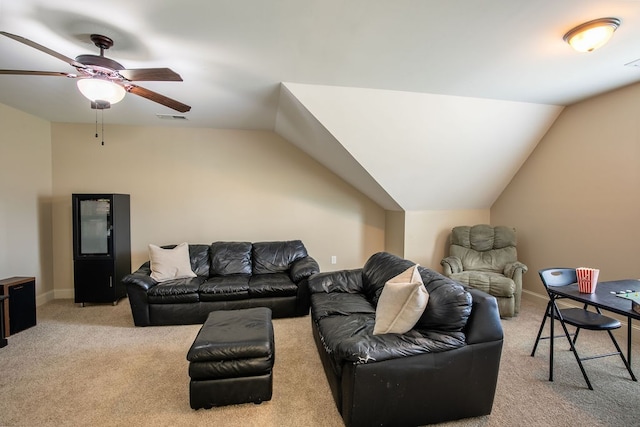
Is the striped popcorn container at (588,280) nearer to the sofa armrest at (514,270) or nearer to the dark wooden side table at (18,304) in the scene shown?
the sofa armrest at (514,270)

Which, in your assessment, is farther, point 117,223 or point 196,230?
point 196,230

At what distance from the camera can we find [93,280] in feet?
12.8

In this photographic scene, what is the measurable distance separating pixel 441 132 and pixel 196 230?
376 cm

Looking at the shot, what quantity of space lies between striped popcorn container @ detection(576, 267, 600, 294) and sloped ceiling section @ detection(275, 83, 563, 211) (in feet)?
6.49

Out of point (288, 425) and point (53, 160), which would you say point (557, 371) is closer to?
point (288, 425)

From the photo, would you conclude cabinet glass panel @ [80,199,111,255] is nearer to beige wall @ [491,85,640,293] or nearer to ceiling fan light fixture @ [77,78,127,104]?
ceiling fan light fixture @ [77,78,127,104]

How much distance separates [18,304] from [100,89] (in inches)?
107

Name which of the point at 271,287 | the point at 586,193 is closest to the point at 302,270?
the point at 271,287

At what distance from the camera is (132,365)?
8.41ft

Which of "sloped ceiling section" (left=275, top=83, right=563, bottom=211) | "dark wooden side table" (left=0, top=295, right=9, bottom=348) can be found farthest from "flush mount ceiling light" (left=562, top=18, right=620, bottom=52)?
"dark wooden side table" (left=0, top=295, right=9, bottom=348)

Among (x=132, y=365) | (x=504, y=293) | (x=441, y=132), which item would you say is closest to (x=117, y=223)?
(x=132, y=365)

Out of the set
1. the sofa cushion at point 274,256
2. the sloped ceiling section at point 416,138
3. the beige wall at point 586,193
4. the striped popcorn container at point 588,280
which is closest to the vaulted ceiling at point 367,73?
the sloped ceiling section at point 416,138

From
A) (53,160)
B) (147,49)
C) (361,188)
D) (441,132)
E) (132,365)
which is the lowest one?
(132,365)

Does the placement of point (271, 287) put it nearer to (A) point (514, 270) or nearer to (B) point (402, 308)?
(B) point (402, 308)
